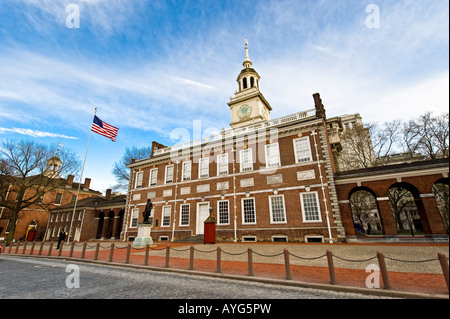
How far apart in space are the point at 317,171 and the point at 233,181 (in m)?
7.79

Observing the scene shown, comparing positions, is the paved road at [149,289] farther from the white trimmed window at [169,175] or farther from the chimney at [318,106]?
the white trimmed window at [169,175]

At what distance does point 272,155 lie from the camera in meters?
19.9

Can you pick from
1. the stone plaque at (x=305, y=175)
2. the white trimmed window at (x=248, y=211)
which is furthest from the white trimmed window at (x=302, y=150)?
the white trimmed window at (x=248, y=211)

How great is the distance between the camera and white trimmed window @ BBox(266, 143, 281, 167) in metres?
19.5

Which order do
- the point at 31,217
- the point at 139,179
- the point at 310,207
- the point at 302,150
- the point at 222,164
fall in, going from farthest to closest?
the point at 31,217 < the point at 139,179 < the point at 222,164 < the point at 302,150 < the point at 310,207

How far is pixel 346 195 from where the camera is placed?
54.8 ft

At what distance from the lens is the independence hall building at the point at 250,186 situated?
1703 centimetres

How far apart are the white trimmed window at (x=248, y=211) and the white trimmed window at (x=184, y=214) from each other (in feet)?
22.2

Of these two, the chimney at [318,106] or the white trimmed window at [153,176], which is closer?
the chimney at [318,106]

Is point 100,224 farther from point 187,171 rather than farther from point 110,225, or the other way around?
point 187,171

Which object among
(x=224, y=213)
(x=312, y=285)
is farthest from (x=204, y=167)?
(x=312, y=285)

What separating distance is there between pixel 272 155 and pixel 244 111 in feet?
49.1
